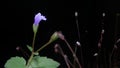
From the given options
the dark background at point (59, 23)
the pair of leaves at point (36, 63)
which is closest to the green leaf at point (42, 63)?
the pair of leaves at point (36, 63)

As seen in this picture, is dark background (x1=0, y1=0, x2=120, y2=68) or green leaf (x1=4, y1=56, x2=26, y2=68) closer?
green leaf (x1=4, y1=56, x2=26, y2=68)

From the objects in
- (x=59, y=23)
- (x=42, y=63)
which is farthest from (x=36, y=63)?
(x=59, y=23)

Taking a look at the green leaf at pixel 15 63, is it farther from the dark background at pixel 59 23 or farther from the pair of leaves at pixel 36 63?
the dark background at pixel 59 23

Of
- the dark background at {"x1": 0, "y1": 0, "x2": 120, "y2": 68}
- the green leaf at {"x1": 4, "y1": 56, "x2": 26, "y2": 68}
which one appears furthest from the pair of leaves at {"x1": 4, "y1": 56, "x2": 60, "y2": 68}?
the dark background at {"x1": 0, "y1": 0, "x2": 120, "y2": 68}

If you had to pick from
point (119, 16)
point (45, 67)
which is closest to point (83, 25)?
point (119, 16)

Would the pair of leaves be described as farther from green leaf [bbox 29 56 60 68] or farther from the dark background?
the dark background

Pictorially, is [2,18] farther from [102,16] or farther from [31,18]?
[102,16]

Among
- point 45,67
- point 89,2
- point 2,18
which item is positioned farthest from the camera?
point 89,2

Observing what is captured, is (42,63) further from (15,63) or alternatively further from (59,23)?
(59,23)
